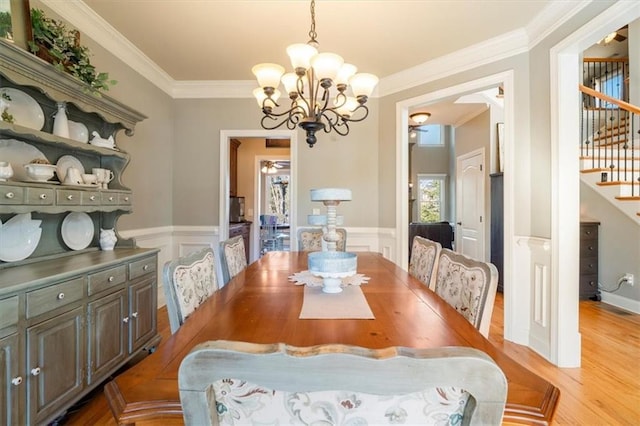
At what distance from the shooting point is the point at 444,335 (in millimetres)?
1059

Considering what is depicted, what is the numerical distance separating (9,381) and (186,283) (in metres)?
0.84

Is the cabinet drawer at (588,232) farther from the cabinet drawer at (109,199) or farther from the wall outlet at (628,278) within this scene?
the cabinet drawer at (109,199)

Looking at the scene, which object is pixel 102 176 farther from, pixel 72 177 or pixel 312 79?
pixel 312 79

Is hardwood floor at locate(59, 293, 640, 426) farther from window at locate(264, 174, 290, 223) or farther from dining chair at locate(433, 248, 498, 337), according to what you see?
window at locate(264, 174, 290, 223)

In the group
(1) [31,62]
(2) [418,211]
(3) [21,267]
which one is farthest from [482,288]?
(2) [418,211]

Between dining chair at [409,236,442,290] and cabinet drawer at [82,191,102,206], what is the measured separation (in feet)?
7.72

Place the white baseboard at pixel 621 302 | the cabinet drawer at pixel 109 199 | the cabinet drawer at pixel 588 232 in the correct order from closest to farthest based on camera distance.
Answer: the cabinet drawer at pixel 109 199 → the white baseboard at pixel 621 302 → the cabinet drawer at pixel 588 232

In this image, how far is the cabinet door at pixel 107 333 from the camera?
5.96ft

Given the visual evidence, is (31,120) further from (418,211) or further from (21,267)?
(418,211)

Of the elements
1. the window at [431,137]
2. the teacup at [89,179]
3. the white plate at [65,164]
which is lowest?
the teacup at [89,179]

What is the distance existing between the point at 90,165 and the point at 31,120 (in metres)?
0.54

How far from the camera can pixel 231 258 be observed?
2.24 meters

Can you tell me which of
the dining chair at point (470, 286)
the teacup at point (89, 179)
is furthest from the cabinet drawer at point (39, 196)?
the dining chair at point (470, 286)

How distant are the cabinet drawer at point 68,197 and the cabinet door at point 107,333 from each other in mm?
641
